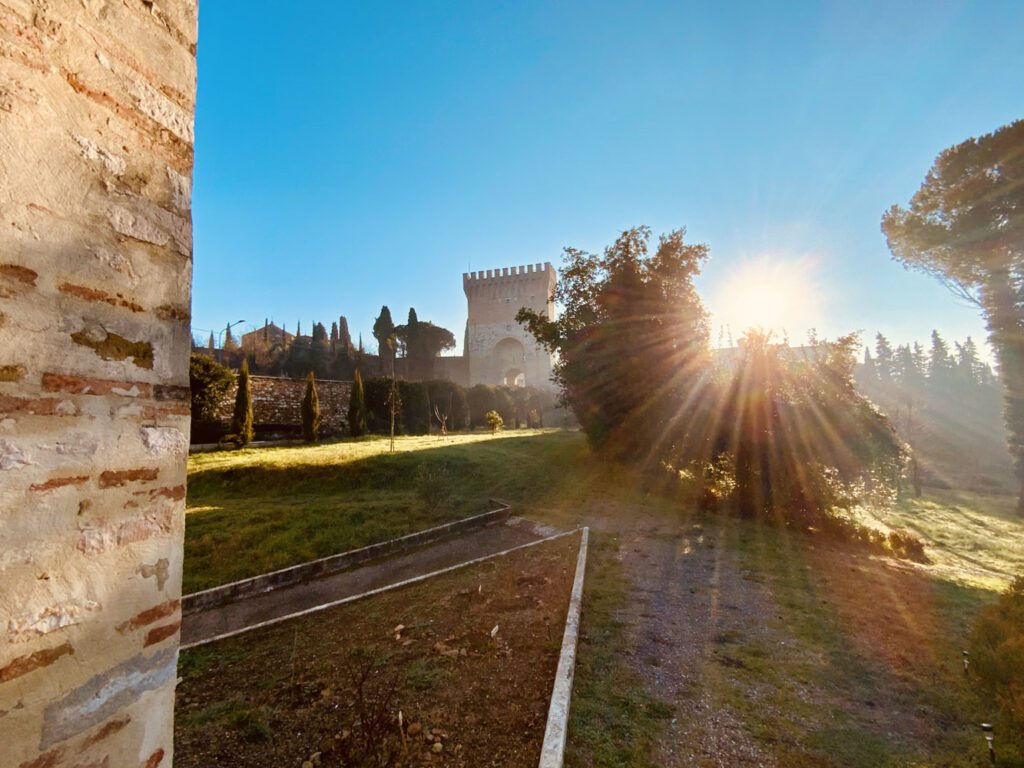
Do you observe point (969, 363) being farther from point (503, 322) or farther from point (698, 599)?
Answer: point (698, 599)

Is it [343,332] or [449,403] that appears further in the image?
[343,332]

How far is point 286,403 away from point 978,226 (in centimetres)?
2616

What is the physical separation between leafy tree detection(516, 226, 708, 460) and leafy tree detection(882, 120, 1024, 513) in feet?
31.6

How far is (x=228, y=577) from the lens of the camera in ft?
21.7

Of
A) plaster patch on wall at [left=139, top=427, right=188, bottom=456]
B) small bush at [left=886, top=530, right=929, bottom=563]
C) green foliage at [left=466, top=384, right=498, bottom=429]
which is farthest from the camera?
green foliage at [left=466, top=384, right=498, bottom=429]

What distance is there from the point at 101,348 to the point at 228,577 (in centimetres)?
641

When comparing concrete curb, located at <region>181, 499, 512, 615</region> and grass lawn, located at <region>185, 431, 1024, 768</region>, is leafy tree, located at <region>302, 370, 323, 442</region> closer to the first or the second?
grass lawn, located at <region>185, 431, 1024, 768</region>

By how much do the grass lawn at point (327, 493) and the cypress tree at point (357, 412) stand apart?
2.13 metres

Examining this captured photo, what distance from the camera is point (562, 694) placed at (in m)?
3.42

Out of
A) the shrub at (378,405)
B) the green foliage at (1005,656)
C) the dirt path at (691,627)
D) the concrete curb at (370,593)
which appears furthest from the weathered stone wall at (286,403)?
the green foliage at (1005,656)

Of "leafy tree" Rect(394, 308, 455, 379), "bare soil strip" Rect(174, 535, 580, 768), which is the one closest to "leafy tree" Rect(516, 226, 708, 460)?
"bare soil strip" Rect(174, 535, 580, 768)

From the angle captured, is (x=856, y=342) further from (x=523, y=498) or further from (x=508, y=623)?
(x=508, y=623)

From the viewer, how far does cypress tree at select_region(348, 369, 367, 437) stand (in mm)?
19688

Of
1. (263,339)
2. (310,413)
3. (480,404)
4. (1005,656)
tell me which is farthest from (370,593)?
(263,339)
